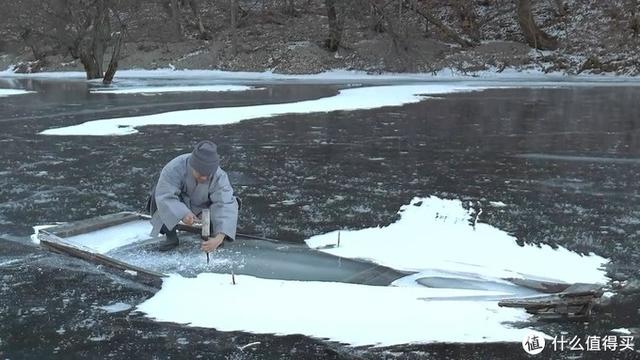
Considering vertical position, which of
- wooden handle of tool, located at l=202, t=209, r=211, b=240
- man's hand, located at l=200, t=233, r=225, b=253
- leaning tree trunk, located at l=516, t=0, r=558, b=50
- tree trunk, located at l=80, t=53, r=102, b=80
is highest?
leaning tree trunk, located at l=516, t=0, r=558, b=50

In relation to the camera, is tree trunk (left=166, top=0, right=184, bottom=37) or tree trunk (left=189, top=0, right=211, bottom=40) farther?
tree trunk (left=166, top=0, right=184, bottom=37)

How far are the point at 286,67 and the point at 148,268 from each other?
28058 mm

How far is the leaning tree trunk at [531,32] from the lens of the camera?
101 ft

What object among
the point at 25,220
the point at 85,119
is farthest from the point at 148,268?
the point at 85,119

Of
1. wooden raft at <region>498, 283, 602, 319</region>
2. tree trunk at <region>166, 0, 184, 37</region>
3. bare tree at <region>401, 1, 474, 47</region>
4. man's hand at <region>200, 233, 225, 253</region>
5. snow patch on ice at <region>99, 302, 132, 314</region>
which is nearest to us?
wooden raft at <region>498, 283, 602, 319</region>

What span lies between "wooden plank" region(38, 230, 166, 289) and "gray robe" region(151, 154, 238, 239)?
393 millimetres

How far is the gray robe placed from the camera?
15.5 feet

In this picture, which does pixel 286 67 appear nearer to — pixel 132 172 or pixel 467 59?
pixel 467 59

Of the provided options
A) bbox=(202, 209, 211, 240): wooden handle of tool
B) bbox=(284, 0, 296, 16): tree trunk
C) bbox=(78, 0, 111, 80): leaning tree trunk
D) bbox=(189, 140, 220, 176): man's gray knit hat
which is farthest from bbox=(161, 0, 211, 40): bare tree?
bbox=(189, 140, 220, 176): man's gray knit hat

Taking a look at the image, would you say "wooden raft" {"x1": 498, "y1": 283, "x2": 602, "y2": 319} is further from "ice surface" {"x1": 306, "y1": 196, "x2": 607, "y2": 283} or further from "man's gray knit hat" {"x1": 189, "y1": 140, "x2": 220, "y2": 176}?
"man's gray knit hat" {"x1": 189, "y1": 140, "x2": 220, "y2": 176}

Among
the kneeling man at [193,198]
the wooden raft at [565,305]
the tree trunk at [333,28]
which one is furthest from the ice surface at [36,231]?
the tree trunk at [333,28]

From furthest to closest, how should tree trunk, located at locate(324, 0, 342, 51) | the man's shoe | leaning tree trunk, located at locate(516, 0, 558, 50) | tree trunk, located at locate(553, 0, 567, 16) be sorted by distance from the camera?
tree trunk, located at locate(553, 0, 567, 16)
tree trunk, located at locate(324, 0, 342, 51)
leaning tree trunk, located at locate(516, 0, 558, 50)
the man's shoe

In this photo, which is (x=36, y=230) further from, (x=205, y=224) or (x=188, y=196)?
(x=205, y=224)

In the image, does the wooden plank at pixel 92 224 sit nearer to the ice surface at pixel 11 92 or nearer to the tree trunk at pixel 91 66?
the ice surface at pixel 11 92
